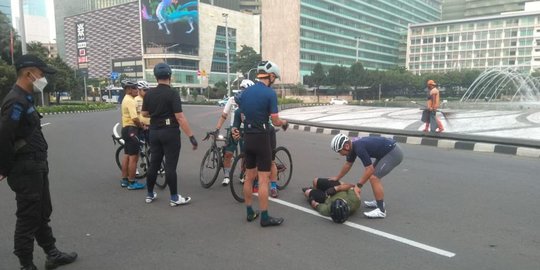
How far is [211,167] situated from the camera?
6.64 meters

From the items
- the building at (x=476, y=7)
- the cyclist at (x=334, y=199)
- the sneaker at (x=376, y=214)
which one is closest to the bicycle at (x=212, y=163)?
the cyclist at (x=334, y=199)

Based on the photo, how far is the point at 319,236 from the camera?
4.32 m

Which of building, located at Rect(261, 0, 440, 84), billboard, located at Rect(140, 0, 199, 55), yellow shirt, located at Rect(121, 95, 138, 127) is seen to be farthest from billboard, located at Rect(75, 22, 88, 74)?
yellow shirt, located at Rect(121, 95, 138, 127)

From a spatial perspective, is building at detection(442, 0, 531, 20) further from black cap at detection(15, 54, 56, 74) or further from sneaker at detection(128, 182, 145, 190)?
black cap at detection(15, 54, 56, 74)

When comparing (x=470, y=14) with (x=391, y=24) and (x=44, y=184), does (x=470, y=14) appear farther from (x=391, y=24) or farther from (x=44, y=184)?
(x=44, y=184)

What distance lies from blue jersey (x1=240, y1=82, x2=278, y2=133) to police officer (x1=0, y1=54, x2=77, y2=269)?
2.06 meters

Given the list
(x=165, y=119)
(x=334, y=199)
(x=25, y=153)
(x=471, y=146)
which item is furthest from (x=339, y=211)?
(x=471, y=146)

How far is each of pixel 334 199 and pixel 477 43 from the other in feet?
386

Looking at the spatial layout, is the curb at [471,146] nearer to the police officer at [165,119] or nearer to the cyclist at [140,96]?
the cyclist at [140,96]

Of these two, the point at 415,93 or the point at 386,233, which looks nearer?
the point at 386,233

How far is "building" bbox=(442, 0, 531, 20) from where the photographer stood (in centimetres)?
12075

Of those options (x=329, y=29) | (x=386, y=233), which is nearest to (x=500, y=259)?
(x=386, y=233)

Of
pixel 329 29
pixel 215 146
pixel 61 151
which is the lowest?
pixel 61 151

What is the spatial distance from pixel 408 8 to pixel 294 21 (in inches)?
2181
